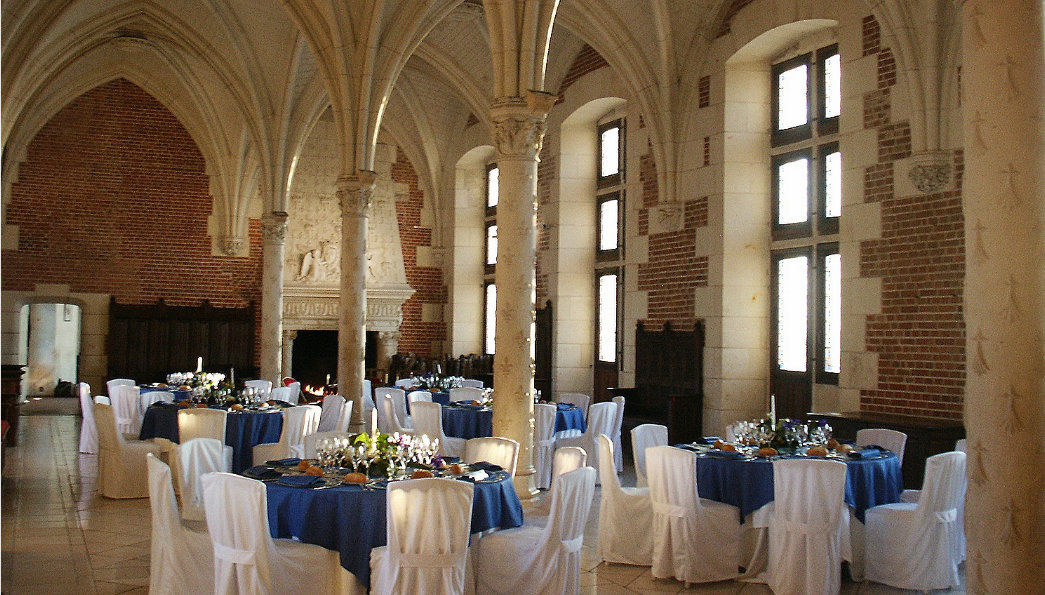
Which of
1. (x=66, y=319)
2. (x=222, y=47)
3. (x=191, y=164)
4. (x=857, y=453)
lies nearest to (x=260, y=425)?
(x=857, y=453)

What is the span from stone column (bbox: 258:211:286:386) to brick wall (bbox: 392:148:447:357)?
4.48 m

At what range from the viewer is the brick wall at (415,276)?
19328mm

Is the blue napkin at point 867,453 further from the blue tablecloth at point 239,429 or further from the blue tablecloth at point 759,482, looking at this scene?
the blue tablecloth at point 239,429

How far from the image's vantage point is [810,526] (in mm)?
5641

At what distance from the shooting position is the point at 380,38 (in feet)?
36.9

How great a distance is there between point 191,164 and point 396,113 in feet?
14.3

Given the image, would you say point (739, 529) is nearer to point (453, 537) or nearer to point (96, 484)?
point (453, 537)

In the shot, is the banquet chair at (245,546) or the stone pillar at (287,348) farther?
the stone pillar at (287,348)

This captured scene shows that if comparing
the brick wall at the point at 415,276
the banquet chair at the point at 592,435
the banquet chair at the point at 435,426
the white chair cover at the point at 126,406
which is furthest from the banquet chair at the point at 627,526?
the brick wall at the point at 415,276

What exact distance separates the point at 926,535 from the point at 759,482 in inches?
42.0

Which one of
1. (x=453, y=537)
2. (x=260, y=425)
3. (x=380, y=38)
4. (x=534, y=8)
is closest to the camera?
(x=453, y=537)

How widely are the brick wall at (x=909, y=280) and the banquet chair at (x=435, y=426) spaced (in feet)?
14.0

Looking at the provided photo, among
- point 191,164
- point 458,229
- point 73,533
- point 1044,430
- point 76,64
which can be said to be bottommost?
point 73,533

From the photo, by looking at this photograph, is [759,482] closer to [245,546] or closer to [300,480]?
[300,480]
